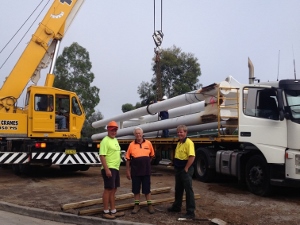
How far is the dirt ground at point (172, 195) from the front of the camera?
802 cm

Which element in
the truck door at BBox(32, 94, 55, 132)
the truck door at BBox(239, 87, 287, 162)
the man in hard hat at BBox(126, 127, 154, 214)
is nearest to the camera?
the man in hard hat at BBox(126, 127, 154, 214)

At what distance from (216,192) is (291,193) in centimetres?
192

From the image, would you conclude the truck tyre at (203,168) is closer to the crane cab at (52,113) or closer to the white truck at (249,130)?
the white truck at (249,130)

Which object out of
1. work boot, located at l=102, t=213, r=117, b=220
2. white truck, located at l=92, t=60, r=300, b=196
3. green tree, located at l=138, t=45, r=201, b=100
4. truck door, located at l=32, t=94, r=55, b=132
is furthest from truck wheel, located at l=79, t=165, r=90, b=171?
green tree, located at l=138, t=45, r=201, b=100

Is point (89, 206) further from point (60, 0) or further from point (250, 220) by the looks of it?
point (60, 0)

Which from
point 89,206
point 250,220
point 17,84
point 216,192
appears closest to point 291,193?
point 216,192

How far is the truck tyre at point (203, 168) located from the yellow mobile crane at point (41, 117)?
3.52m

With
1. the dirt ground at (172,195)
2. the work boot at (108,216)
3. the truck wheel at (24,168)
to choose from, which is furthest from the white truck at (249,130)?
the truck wheel at (24,168)

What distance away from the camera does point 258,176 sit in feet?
34.8

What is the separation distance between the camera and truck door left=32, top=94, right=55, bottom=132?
14.5 meters

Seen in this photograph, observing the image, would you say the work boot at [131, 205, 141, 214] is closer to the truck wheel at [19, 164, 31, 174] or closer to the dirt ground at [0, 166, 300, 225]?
the dirt ground at [0, 166, 300, 225]

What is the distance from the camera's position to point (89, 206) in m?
8.84

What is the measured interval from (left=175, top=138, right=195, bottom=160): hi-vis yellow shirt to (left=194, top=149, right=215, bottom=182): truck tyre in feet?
15.9

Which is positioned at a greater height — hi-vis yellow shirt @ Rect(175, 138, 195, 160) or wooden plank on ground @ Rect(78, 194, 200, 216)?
A: hi-vis yellow shirt @ Rect(175, 138, 195, 160)
